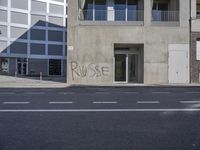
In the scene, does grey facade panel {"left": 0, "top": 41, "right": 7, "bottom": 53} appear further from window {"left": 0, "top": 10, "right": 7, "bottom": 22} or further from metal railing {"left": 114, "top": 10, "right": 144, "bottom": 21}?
metal railing {"left": 114, "top": 10, "right": 144, "bottom": 21}

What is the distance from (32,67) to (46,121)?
5402cm

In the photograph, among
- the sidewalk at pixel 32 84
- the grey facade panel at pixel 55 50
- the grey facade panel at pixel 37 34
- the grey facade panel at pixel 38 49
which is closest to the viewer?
the sidewalk at pixel 32 84

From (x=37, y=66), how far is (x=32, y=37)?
5.55 meters

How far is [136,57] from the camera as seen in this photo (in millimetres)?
29609

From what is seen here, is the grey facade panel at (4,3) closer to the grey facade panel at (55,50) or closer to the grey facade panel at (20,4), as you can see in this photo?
the grey facade panel at (20,4)

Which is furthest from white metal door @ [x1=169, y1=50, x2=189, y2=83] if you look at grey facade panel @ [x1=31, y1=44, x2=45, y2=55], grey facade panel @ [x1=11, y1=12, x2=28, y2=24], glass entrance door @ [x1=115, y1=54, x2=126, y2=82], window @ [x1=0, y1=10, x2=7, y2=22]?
grey facade panel @ [x1=11, y1=12, x2=28, y2=24]

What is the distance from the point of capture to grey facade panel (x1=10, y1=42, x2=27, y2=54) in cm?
6096

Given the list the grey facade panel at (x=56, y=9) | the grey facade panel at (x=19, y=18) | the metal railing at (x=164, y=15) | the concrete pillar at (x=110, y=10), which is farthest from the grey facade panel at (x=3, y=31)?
the metal railing at (x=164, y=15)

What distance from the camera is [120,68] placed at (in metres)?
29.3

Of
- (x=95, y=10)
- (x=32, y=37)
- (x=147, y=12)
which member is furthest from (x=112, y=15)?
(x=32, y=37)

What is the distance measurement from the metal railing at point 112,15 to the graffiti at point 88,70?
13.5 feet

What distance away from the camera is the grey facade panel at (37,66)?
201ft

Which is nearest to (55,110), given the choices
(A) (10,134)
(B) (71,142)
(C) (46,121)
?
(C) (46,121)

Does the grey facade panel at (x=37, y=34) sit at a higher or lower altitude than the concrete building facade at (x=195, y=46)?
higher
